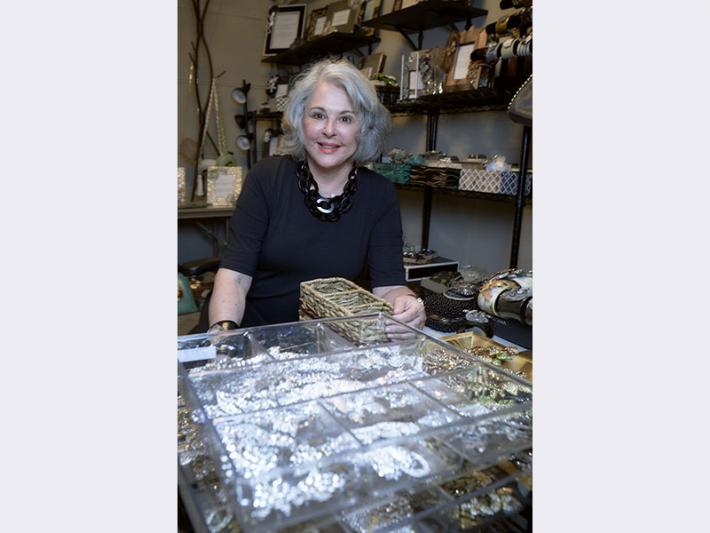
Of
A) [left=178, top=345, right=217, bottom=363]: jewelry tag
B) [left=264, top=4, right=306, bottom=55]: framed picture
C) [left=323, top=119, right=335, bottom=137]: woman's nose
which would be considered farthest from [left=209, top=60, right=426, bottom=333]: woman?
[left=264, top=4, right=306, bottom=55]: framed picture

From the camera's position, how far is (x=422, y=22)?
323 centimetres

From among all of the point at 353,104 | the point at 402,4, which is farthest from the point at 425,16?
the point at 353,104

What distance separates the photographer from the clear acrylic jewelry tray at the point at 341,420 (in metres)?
0.58

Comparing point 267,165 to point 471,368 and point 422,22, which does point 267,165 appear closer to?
point 471,368

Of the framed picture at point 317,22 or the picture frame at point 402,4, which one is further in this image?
the framed picture at point 317,22

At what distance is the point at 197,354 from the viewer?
3.02 ft

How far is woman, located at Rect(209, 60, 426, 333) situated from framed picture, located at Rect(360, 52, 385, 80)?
1.88m

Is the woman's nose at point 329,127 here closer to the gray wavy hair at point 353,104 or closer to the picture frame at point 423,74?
the gray wavy hair at point 353,104

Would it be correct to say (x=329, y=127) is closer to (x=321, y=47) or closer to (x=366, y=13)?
(x=366, y=13)

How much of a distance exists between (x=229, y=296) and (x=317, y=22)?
10.6ft

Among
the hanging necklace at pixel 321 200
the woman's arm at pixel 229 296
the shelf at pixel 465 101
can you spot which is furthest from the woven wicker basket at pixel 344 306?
the shelf at pixel 465 101

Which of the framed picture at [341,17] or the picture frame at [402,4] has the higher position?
the framed picture at [341,17]

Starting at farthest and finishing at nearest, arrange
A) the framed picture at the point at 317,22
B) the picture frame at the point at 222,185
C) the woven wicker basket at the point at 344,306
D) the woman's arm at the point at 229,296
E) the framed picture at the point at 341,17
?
the picture frame at the point at 222,185 < the framed picture at the point at 317,22 < the framed picture at the point at 341,17 < the woman's arm at the point at 229,296 < the woven wicker basket at the point at 344,306

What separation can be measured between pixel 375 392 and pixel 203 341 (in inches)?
13.8
